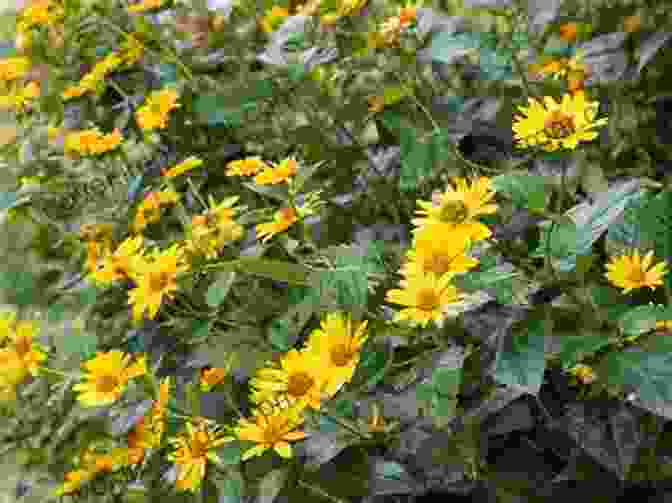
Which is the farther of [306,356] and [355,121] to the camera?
[355,121]

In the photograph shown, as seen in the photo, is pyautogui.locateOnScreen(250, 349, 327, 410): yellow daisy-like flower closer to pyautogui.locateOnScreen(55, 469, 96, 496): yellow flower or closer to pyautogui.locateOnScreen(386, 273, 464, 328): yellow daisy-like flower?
pyautogui.locateOnScreen(386, 273, 464, 328): yellow daisy-like flower

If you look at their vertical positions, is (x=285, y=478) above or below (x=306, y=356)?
below

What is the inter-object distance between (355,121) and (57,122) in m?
0.58

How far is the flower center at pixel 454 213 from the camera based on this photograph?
77cm

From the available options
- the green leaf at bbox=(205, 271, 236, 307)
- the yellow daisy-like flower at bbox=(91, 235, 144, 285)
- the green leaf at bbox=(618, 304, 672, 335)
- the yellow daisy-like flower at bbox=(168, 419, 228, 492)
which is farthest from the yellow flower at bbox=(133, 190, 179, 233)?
the green leaf at bbox=(618, 304, 672, 335)

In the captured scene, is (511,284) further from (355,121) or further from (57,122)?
(57,122)

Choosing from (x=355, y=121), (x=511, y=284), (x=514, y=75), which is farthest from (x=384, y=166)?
(x=511, y=284)

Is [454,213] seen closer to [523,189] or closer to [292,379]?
[523,189]

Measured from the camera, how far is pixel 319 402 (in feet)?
2.54

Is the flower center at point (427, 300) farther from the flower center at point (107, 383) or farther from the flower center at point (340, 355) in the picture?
the flower center at point (107, 383)

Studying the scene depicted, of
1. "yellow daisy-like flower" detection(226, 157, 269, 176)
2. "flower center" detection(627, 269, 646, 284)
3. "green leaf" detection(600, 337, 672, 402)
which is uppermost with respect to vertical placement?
"yellow daisy-like flower" detection(226, 157, 269, 176)

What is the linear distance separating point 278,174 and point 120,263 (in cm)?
A: 24

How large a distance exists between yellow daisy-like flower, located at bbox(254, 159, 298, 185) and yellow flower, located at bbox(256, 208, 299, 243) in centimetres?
3

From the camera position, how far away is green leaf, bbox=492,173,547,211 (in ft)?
2.43
